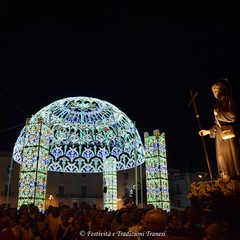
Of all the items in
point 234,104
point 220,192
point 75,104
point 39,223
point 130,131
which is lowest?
point 39,223

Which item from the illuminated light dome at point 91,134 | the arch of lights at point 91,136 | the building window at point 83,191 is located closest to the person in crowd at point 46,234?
the arch of lights at point 91,136

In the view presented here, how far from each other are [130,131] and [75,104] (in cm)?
495

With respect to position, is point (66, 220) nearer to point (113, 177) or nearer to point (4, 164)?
point (113, 177)

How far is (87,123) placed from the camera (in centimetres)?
2394

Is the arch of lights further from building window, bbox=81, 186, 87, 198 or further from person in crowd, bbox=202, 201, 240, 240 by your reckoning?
building window, bbox=81, 186, 87, 198

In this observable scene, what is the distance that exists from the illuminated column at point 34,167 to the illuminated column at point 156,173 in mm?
6700

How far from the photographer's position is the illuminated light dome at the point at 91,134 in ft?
73.3

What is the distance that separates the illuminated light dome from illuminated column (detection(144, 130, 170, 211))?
125 inches

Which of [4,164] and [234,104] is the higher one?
[4,164]

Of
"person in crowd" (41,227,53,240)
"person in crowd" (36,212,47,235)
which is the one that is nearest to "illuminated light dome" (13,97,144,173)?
"person in crowd" (36,212,47,235)

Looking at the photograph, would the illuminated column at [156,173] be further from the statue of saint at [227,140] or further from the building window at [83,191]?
the building window at [83,191]

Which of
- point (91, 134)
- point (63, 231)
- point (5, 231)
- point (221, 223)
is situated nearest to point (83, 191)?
point (91, 134)

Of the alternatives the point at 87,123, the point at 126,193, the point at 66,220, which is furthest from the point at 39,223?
the point at 126,193

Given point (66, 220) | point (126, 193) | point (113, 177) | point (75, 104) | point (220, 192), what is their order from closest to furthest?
point (220, 192) → point (66, 220) → point (75, 104) → point (113, 177) → point (126, 193)
